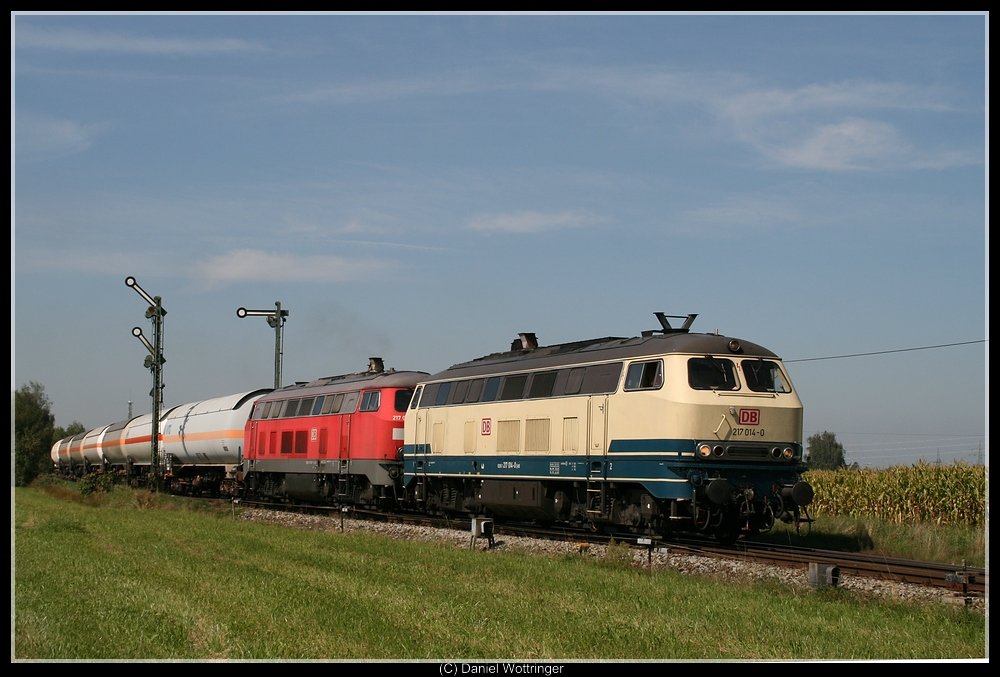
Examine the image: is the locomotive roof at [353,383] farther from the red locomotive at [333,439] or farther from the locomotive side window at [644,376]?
the locomotive side window at [644,376]

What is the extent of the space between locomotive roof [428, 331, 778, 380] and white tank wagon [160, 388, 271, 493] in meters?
15.6

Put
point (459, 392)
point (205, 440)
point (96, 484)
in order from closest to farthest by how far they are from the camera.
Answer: point (459, 392)
point (96, 484)
point (205, 440)

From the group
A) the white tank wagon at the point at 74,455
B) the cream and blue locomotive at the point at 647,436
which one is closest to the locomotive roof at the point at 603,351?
the cream and blue locomotive at the point at 647,436

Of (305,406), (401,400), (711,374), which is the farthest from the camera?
(305,406)

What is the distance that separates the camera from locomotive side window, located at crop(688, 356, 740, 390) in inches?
848

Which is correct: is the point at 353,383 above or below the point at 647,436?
above

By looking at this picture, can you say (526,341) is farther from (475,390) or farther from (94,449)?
(94,449)

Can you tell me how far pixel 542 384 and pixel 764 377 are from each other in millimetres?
5253

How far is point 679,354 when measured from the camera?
21.7 metres

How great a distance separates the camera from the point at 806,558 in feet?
62.6

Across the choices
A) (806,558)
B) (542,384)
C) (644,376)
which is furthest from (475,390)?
(806,558)

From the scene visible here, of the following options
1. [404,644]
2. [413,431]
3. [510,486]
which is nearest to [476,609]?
[404,644]

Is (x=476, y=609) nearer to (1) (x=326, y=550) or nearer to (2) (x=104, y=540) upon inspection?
(1) (x=326, y=550)

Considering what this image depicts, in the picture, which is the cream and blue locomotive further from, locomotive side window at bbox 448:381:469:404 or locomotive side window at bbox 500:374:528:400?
locomotive side window at bbox 448:381:469:404
